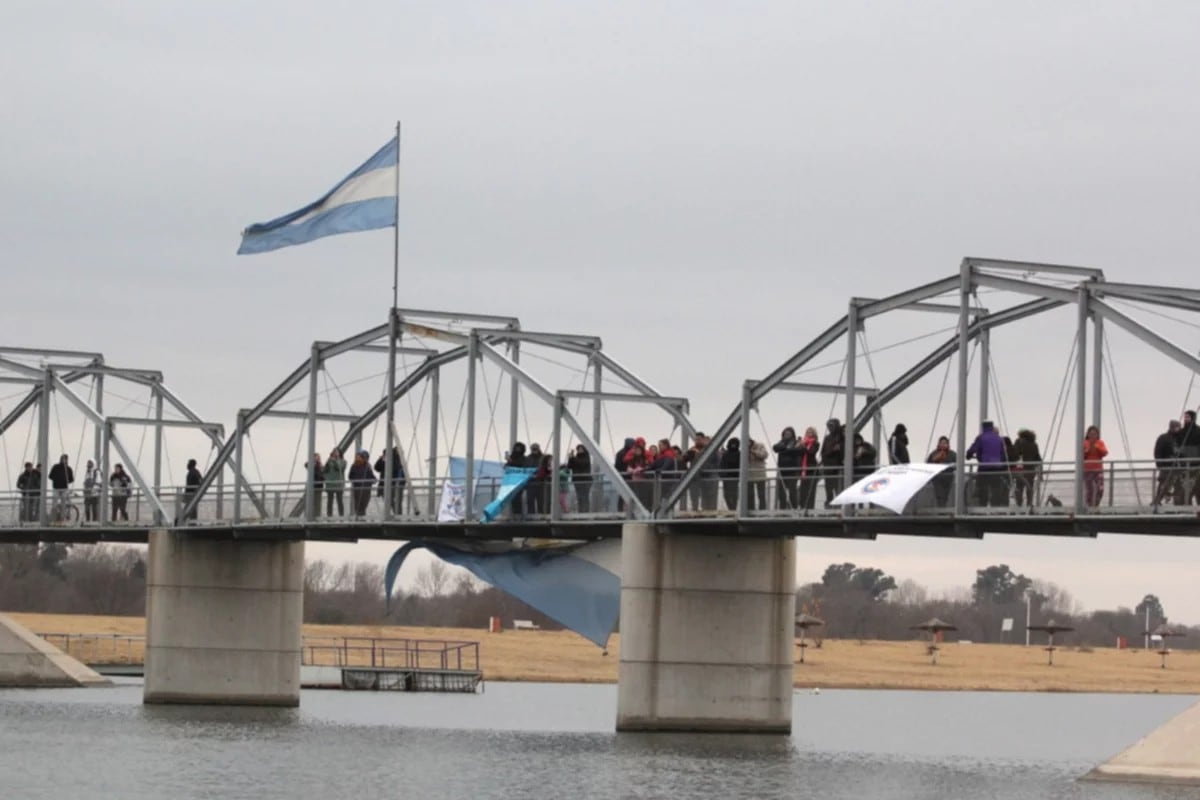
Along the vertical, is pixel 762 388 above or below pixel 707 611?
above

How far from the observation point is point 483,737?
68.9m

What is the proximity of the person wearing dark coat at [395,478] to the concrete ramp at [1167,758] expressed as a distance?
24.4m

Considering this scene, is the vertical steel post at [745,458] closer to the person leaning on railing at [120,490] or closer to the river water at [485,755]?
the river water at [485,755]

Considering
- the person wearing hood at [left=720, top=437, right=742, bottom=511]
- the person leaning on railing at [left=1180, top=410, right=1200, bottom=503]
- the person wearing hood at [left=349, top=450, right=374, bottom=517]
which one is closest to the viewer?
the person leaning on railing at [left=1180, top=410, right=1200, bottom=503]

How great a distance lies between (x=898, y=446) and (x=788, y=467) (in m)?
2.98

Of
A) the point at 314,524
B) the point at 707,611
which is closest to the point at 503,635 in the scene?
the point at 314,524

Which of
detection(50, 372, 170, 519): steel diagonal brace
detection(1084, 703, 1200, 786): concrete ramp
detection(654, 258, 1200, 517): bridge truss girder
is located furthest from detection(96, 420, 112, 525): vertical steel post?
detection(1084, 703, 1200, 786): concrete ramp

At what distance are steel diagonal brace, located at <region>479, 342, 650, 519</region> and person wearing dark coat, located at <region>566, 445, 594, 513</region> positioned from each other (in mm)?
492

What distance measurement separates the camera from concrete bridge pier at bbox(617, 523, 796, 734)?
64625mm

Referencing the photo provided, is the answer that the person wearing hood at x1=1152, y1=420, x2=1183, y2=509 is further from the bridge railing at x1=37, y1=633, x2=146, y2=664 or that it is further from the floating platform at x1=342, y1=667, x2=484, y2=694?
the bridge railing at x1=37, y1=633, x2=146, y2=664

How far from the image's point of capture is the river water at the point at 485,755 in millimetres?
51969

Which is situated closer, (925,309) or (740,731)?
(925,309)

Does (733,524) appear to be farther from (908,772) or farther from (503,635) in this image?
(503,635)

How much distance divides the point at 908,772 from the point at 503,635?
87.1 meters
